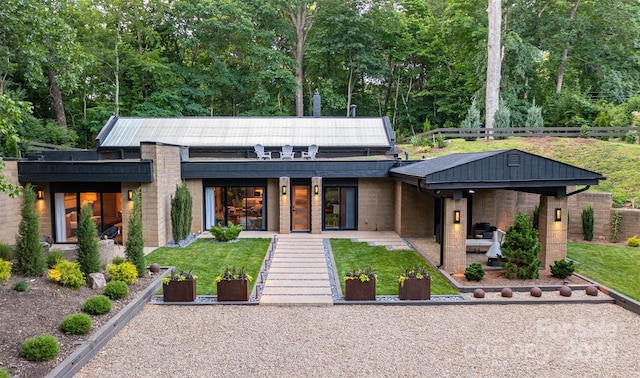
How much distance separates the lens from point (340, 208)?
628 inches

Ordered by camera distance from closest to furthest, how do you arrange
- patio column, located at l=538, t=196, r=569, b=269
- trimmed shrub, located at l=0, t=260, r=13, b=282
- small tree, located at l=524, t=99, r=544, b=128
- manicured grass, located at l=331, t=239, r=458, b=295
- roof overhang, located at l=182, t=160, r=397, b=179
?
1. trimmed shrub, located at l=0, t=260, r=13, b=282
2. manicured grass, located at l=331, t=239, r=458, b=295
3. patio column, located at l=538, t=196, r=569, b=269
4. roof overhang, located at l=182, t=160, r=397, b=179
5. small tree, located at l=524, t=99, r=544, b=128

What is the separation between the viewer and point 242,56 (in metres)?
30.8

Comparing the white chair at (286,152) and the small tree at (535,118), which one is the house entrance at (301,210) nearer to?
the white chair at (286,152)

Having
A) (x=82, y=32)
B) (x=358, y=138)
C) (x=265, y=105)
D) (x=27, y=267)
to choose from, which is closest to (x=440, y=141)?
(x=358, y=138)

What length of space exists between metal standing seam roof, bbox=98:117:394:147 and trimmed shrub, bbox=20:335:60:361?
1377cm

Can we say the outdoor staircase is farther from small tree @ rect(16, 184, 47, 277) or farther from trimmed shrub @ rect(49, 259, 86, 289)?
small tree @ rect(16, 184, 47, 277)

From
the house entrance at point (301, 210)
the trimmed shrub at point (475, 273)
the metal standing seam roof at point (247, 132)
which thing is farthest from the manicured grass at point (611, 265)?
the house entrance at point (301, 210)

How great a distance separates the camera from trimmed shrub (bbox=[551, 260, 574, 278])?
9289 mm

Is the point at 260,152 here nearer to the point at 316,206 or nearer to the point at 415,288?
the point at 316,206

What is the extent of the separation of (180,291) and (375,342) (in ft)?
13.7

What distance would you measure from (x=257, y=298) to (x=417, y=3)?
109ft

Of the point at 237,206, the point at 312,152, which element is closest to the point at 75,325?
the point at 237,206

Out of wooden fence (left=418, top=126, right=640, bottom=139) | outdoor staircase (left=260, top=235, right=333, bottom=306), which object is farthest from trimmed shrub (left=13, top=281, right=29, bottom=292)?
wooden fence (left=418, top=126, right=640, bottom=139)

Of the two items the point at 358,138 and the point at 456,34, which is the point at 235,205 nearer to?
the point at 358,138
